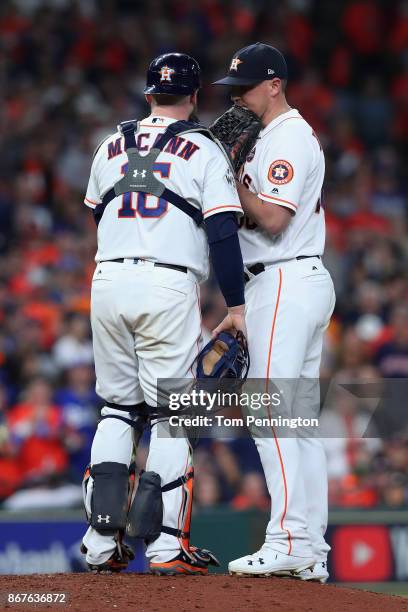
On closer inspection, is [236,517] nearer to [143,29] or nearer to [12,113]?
[12,113]

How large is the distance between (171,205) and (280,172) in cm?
53

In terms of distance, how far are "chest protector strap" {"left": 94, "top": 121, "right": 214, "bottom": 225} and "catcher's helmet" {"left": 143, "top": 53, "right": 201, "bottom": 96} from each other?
15cm

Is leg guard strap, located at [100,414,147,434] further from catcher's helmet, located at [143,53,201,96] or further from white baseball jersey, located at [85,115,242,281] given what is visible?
catcher's helmet, located at [143,53,201,96]

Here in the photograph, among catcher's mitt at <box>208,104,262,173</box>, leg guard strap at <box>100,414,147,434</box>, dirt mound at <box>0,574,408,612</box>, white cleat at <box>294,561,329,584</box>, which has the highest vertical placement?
catcher's mitt at <box>208,104,262,173</box>

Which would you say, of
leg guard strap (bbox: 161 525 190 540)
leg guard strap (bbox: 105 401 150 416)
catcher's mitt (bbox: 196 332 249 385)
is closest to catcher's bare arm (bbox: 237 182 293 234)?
catcher's mitt (bbox: 196 332 249 385)

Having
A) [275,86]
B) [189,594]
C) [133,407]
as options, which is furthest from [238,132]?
[189,594]

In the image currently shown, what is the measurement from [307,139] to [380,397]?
465cm

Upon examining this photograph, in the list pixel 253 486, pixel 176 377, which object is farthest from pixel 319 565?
pixel 253 486

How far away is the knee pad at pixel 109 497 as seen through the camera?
4.96 meters

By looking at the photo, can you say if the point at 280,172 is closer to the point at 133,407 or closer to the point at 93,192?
the point at 93,192

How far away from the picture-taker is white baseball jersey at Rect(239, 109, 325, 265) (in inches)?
202

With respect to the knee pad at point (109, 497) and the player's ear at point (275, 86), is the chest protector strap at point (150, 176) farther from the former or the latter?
the knee pad at point (109, 497)

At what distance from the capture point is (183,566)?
4.99 metres

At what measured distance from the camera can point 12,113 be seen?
1307 centimetres
